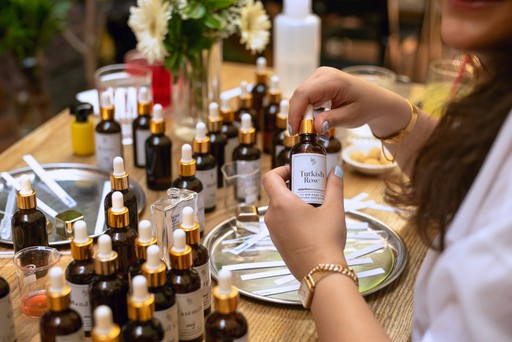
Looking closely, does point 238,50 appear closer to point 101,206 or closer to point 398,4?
point 398,4

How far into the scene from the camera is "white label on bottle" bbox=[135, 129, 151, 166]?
167cm

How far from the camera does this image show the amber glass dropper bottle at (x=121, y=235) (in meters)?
1.13

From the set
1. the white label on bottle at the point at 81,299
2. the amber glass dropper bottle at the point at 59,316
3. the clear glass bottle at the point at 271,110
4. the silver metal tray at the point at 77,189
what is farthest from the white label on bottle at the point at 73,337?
the clear glass bottle at the point at 271,110

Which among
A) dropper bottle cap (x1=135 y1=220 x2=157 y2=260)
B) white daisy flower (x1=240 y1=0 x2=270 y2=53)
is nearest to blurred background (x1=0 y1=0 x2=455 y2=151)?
white daisy flower (x1=240 y1=0 x2=270 y2=53)

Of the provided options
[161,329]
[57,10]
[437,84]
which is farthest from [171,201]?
[57,10]

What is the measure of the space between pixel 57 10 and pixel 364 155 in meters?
1.70

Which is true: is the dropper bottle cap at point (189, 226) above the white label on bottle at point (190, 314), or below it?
above

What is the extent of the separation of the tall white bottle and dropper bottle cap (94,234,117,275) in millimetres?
1229

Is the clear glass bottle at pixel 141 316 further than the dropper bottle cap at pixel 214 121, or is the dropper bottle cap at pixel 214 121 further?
the dropper bottle cap at pixel 214 121

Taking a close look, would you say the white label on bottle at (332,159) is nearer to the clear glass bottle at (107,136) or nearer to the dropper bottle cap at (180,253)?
the clear glass bottle at (107,136)

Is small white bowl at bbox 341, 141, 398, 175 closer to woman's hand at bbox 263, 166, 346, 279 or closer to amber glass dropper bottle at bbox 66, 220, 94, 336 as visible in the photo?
woman's hand at bbox 263, 166, 346, 279

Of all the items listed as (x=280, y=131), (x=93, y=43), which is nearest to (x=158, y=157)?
(x=280, y=131)

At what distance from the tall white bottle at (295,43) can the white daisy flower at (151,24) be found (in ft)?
1.76

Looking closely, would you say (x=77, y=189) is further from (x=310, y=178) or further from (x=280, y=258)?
(x=310, y=178)
